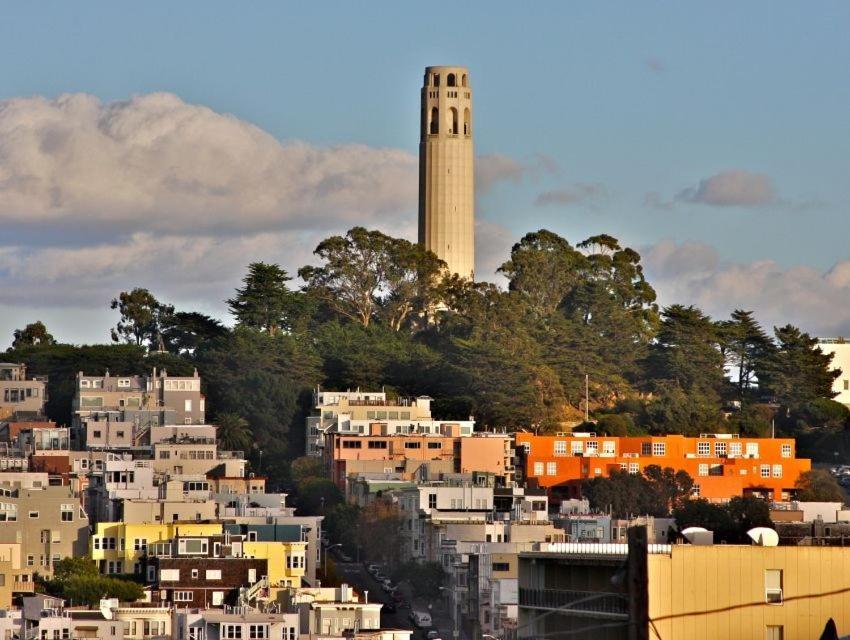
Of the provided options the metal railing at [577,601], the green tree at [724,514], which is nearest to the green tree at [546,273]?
the green tree at [724,514]

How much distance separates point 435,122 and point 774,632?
119 m

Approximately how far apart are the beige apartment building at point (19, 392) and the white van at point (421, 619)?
4440 centimetres

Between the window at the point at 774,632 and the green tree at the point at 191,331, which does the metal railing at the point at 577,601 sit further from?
the green tree at the point at 191,331

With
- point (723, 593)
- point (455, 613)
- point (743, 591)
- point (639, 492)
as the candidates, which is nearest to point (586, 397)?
point (639, 492)

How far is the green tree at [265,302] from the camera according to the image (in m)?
135

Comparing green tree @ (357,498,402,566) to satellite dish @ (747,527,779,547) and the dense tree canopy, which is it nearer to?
the dense tree canopy

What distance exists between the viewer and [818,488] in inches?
4584

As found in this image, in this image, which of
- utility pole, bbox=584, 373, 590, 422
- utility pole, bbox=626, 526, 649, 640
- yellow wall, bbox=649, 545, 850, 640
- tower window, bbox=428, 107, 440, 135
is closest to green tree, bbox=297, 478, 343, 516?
utility pole, bbox=584, 373, 590, 422

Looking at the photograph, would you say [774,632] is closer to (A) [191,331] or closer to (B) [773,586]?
(B) [773,586]

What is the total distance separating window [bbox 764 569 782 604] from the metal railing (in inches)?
56.7

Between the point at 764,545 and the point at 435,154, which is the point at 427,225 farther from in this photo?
the point at 764,545

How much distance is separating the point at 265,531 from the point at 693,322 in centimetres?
5083

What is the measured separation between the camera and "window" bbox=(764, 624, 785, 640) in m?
26.2

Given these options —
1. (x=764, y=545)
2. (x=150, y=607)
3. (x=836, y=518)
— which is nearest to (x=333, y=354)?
(x=836, y=518)
